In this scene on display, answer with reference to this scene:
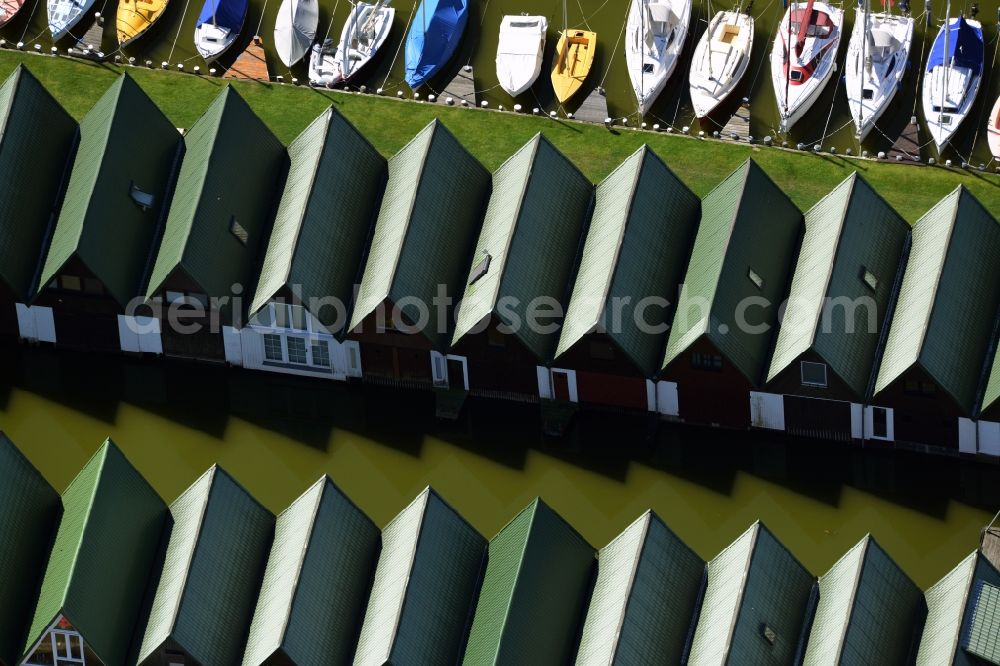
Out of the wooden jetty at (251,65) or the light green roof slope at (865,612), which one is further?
the wooden jetty at (251,65)

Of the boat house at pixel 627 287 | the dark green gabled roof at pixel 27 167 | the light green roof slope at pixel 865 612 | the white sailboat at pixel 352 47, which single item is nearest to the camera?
the light green roof slope at pixel 865 612

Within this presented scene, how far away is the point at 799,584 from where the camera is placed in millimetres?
111938

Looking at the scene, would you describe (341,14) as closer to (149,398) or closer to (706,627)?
(149,398)

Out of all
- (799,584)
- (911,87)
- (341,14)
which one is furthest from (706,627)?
(341,14)

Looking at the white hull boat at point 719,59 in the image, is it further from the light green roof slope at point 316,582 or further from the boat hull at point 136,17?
the light green roof slope at point 316,582

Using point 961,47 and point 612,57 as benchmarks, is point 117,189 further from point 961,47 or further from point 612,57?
point 961,47

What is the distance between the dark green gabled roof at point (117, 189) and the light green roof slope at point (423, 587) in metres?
24.0

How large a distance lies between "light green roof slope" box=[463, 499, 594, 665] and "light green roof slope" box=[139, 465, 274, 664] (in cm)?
1190

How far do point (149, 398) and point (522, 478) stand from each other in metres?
22.5

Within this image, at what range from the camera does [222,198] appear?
128m

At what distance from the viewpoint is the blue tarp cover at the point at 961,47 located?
137875mm

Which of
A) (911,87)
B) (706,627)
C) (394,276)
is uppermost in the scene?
(911,87)

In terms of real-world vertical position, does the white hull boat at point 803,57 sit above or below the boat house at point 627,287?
above

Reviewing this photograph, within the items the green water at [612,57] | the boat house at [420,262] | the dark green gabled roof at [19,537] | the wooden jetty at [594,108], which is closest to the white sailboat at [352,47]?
the green water at [612,57]
